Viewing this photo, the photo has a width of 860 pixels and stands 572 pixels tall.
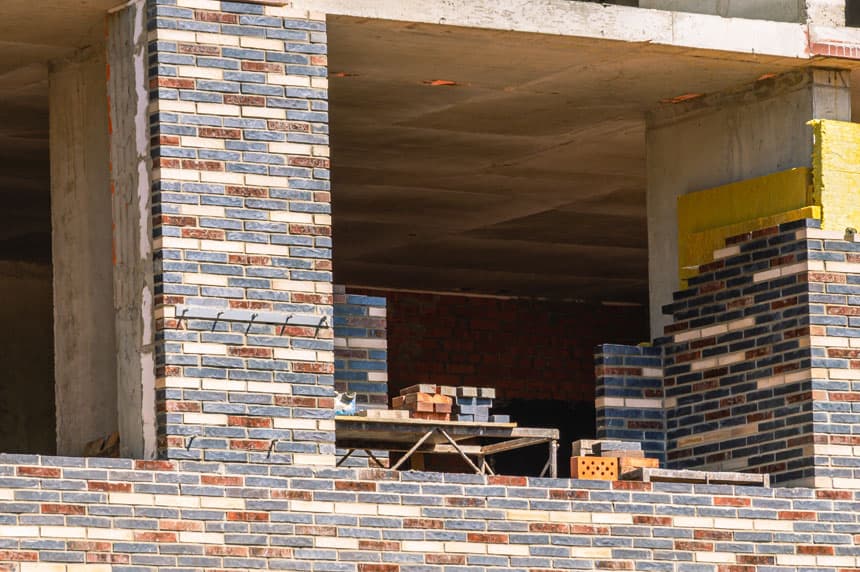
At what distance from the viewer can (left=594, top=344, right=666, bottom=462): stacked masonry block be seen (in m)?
15.0

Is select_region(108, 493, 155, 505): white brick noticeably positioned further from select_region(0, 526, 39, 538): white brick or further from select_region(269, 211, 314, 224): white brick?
select_region(269, 211, 314, 224): white brick

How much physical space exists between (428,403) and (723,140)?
3.13m

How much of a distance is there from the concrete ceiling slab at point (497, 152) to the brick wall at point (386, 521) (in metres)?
2.94

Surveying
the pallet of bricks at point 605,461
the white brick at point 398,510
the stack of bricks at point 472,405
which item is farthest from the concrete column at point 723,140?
the white brick at point 398,510

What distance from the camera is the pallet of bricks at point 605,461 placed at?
45.7 feet

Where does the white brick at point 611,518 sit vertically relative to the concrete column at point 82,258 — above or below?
below

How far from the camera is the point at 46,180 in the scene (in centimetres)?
1786

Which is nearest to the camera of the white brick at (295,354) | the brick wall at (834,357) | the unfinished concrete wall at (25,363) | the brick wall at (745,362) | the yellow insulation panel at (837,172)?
the white brick at (295,354)

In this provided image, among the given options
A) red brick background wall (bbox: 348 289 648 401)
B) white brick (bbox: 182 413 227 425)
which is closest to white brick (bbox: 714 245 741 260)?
white brick (bbox: 182 413 227 425)

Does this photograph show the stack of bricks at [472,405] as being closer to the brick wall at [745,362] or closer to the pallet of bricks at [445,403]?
the pallet of bricks at [445,403]

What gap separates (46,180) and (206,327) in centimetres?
561

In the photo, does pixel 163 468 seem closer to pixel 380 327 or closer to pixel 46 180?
pixel 380 327

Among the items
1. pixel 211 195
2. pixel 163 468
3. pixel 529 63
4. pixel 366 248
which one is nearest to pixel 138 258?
pixel 211 195

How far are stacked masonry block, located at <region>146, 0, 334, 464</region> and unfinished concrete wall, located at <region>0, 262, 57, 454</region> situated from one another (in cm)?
→ 750
